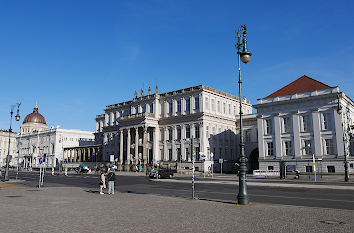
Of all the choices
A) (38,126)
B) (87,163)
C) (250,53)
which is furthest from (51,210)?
(38,126)

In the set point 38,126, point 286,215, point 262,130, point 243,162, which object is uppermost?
point 38,126

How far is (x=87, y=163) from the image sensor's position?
3543 inches

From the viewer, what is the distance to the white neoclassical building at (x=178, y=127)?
6184 cm

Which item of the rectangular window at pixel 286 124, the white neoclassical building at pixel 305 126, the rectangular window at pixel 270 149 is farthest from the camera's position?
the rectangular window at pixel 270 149

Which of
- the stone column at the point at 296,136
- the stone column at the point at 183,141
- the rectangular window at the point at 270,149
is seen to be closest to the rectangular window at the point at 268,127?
the rectangular window at the point at 270,149

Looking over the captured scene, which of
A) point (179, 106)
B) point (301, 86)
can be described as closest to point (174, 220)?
point (301, 86)

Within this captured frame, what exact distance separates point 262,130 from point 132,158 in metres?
31.8

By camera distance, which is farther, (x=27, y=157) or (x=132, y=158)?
(x=27, y=157)

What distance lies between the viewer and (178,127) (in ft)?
214

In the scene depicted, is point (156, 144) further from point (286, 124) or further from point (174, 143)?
point (286, 124)

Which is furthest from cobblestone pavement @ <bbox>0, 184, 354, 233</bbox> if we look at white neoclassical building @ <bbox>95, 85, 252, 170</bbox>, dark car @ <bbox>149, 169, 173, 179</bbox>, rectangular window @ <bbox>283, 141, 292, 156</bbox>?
white neoclassical building @ <bbox>95, 85, 252, 170</bbox>

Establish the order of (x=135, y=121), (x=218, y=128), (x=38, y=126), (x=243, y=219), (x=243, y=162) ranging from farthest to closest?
(x=38, y=126) → (x=135, y=121) → (x=218, y=128) → (x=243, y=162) → (x=243, y=219)

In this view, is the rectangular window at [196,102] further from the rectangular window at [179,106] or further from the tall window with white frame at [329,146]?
the tall window with white frame at [329,146]

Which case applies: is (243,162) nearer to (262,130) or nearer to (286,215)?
(286,215)
